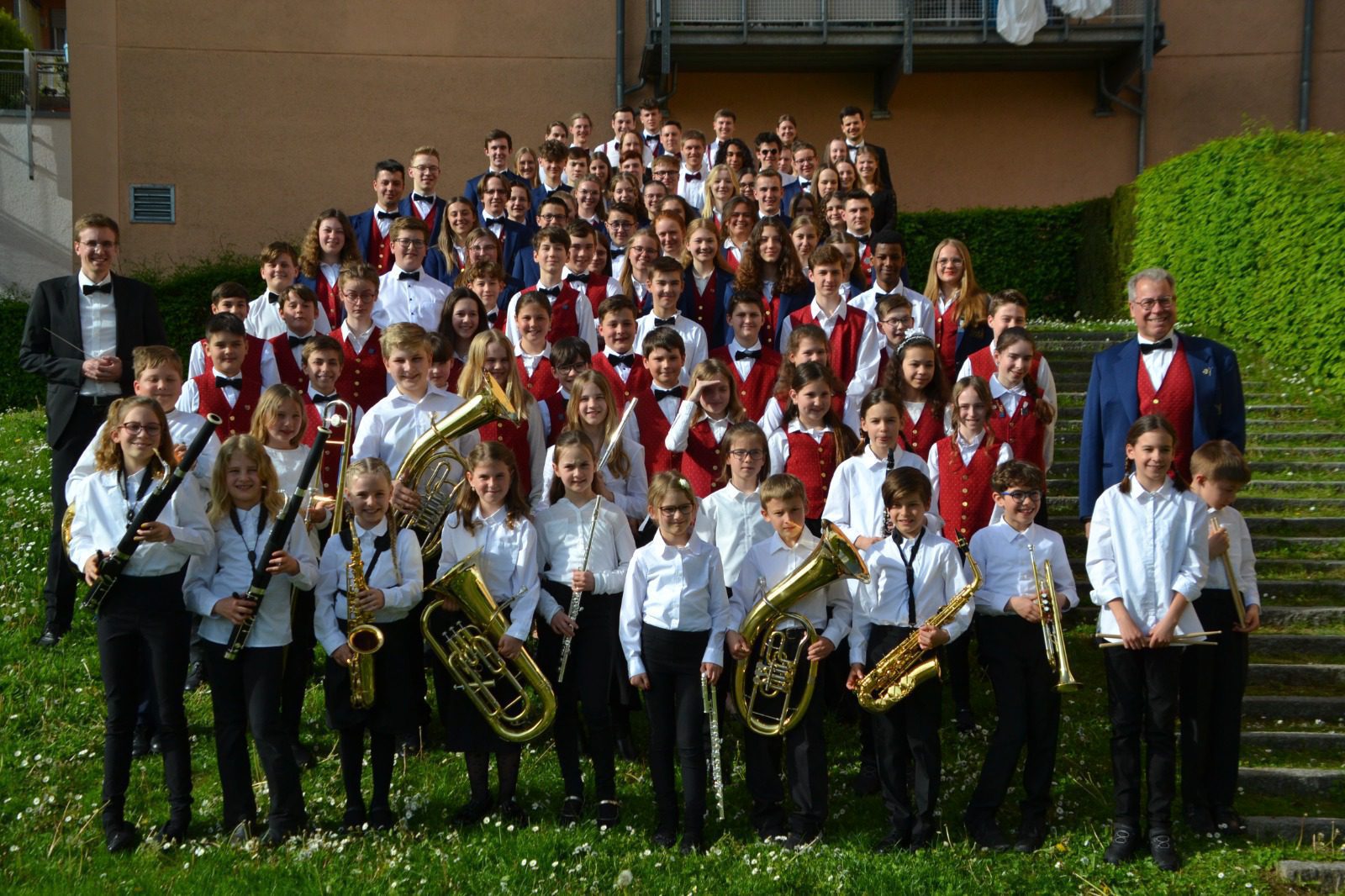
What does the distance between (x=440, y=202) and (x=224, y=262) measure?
23.3 ft

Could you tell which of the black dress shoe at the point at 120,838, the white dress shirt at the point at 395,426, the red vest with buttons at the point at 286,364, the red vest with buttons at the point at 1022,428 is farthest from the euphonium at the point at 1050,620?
the red vest with buttons at the point at 286,364

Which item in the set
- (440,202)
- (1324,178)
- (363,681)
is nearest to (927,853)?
(363,681)

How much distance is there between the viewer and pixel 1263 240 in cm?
1124

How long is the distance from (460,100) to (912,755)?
13616 millimetres

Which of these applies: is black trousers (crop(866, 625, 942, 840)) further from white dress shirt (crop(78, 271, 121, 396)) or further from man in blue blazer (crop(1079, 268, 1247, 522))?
white dress shirt (crop(78, 271, 121, 396))

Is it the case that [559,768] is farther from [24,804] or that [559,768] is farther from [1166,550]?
[1166,550]

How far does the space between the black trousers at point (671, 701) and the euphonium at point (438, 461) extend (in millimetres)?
1129

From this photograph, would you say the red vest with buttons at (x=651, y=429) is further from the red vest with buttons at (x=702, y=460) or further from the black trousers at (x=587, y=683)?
the black trousers at (x=587, y=683)

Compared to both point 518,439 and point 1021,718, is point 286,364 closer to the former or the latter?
point 518,439

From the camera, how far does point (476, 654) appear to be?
5516mm

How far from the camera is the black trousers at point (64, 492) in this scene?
692cm

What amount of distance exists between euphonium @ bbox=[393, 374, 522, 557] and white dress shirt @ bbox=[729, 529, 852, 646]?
1.27 metres

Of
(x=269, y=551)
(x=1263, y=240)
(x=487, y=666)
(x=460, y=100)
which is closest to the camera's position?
(x=269, y=551)

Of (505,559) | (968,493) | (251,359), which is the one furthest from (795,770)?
(251,359)
